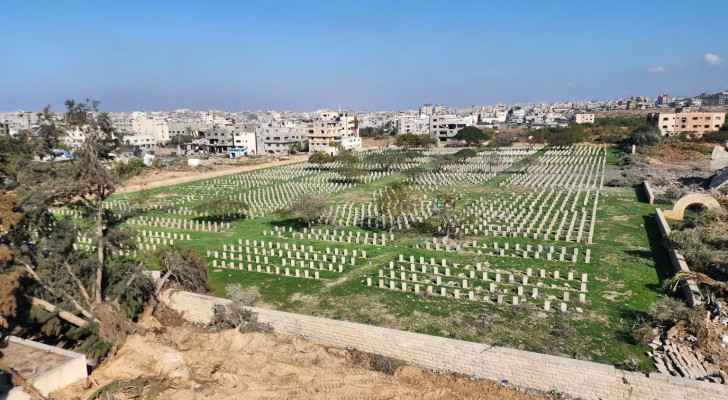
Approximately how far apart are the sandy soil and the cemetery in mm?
2497

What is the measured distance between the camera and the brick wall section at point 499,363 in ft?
33.3

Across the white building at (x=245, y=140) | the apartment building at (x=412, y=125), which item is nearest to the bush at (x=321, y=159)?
the white building at (x=245, y=140)

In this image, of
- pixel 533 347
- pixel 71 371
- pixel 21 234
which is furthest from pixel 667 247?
pixel 21 234

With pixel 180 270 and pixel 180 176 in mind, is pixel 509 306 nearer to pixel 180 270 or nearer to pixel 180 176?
pixel 180 270

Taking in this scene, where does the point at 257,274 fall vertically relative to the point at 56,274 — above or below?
below

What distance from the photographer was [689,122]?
8156 centimetres

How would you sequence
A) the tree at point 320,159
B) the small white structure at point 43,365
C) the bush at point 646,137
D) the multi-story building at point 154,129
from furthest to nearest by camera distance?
the multi-story building at point 154,129
the bush at point 646,137
the tree at point 320,159
the small white structure at point 43,365

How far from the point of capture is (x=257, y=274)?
19844mm

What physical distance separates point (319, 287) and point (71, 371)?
28.2 ft

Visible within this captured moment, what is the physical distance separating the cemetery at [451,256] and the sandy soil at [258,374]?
250cm

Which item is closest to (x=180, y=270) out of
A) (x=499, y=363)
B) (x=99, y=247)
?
(x=99, y=247)

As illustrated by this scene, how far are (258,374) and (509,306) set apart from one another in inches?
323

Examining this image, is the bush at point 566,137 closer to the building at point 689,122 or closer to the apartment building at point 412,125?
the building at point 689,122

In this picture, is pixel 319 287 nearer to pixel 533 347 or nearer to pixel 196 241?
pixel 533 347
